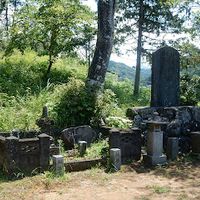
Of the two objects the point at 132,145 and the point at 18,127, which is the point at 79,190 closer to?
the point at 132,145

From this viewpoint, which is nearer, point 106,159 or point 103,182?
point 103,182

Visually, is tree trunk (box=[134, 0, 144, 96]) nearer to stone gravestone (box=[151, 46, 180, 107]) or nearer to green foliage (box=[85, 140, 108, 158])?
stone gravestone (box=[151, 46, 180, 107])

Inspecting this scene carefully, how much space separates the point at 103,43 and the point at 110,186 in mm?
7060

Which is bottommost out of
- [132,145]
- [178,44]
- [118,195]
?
[118,195]

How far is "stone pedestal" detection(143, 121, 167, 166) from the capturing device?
29.6 ft

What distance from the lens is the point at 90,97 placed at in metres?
11.7

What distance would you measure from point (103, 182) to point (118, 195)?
0.78m

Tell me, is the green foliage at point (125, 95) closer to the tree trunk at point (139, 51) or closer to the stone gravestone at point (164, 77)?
the tree trunk at point (139, 51)

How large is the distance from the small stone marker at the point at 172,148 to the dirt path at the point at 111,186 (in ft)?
3.39

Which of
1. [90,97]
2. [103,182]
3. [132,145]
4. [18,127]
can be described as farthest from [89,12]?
[103,182]

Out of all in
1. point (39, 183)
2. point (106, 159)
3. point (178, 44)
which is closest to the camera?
point (39, 183)

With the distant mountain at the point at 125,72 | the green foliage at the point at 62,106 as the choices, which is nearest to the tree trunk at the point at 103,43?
the green foliage at the point at 62,106

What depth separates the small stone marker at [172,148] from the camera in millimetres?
9547

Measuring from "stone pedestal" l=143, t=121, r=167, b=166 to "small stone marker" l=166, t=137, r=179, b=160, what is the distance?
18.4 inches
